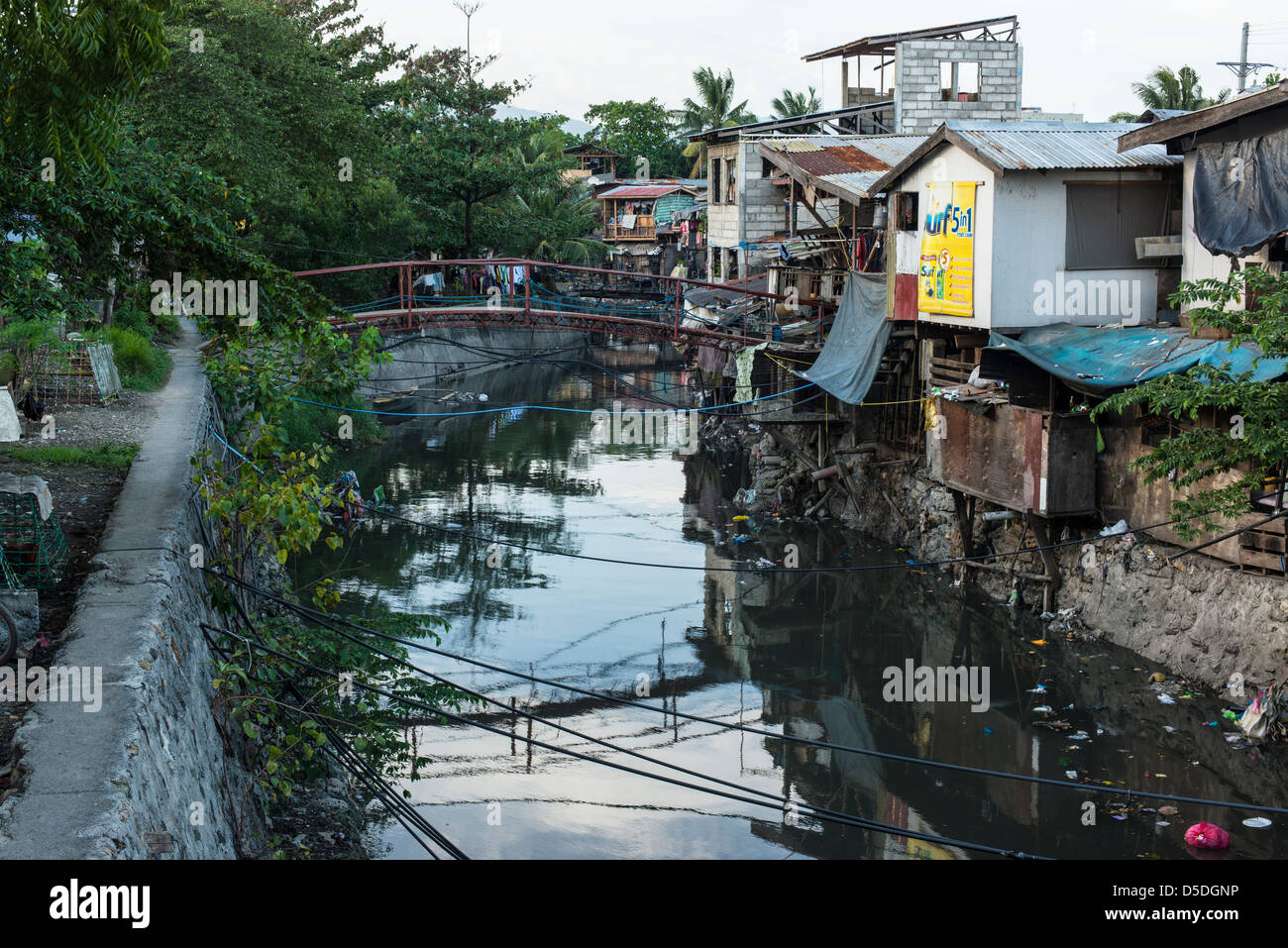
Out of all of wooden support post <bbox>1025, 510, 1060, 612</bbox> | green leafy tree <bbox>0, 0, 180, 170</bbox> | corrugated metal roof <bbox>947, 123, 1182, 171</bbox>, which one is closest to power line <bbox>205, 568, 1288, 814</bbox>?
green leafy tree <bbox>0, 0, 180, 170</bbox>

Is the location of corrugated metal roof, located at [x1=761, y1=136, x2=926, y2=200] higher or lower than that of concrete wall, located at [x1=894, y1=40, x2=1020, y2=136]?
lower

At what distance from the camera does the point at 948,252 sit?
17672 mm

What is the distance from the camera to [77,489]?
1101 centimetres

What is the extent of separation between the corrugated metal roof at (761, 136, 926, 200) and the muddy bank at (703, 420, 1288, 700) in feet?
16.9

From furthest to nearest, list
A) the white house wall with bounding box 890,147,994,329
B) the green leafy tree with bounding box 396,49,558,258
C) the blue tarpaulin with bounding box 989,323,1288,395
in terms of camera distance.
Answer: the green leafy tree with bounding box 396,49,558,258
the white house wall with bounding box 890,147,994,329
the blue tarpaulin with bounding box 989,323,1288,395

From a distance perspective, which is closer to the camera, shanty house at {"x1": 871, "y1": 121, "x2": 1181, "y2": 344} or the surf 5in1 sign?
shanty house at {"x1": 871, "y1": 121, "x2": 1181, "y2": 344}

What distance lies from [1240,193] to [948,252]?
449cm

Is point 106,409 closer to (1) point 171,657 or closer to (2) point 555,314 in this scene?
(1) point 171,657

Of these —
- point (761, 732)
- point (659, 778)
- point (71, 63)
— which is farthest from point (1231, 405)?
point (71, 63)

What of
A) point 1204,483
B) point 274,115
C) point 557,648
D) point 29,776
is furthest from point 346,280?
point 29,776

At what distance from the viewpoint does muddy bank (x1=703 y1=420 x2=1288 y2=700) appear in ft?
42.7

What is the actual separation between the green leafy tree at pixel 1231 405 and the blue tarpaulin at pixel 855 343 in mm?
7124

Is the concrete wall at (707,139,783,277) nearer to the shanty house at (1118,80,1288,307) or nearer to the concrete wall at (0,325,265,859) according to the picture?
the shanty house at (1118,80,1288,307)

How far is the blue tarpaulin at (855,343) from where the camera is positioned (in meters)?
19.8
